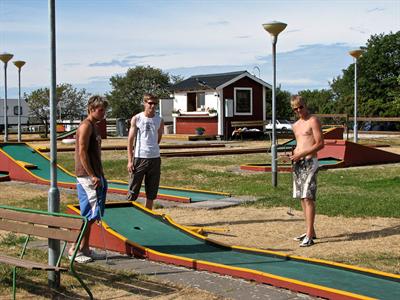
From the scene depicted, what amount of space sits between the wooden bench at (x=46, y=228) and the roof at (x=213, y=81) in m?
28.3

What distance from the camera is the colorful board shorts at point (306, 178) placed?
7.66 m

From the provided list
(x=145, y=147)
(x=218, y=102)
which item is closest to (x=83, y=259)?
(x=145, y=147)

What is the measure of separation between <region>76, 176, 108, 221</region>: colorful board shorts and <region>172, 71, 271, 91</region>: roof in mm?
27347

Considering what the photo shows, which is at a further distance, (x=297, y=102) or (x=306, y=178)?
(x=306, y=178)

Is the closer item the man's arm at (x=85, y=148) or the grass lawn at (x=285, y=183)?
the man's arm at (x=85, y=148)

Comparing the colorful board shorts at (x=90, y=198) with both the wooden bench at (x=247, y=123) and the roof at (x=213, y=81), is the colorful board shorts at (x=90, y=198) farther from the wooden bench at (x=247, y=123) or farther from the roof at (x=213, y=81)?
the roof at (x=213, y=81)

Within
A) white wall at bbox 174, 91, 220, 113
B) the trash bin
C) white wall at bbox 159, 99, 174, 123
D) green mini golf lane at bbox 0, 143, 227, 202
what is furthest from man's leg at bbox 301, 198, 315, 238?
white wall at bbox 159, 99, 174, 123

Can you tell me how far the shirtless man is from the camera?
7.59 metres

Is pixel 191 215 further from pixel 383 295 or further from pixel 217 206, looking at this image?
pixel 383 295

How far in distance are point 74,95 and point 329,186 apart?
51460mm

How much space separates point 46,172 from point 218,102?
64.5 ft

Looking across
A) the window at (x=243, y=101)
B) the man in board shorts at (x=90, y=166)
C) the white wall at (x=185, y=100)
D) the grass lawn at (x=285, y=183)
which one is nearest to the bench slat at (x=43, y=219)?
the man in board shorts at (x=90, y=166)

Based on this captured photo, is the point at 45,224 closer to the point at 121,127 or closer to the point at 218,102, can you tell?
the point at 218,102

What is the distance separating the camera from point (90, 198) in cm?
662
